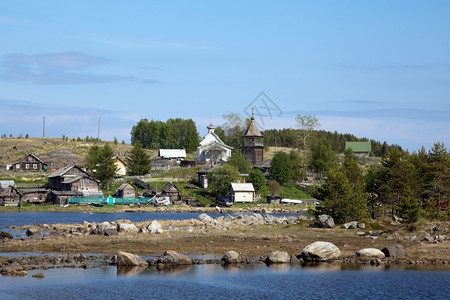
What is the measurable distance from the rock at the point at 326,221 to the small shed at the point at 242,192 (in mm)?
52518

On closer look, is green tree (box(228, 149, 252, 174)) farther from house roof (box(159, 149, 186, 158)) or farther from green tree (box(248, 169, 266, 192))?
house roof (box(159, 149, 186, 158))

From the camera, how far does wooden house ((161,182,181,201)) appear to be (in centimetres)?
11300

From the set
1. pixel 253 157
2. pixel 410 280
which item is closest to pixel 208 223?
pixel 410 280

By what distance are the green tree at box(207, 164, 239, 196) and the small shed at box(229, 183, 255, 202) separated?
195cm

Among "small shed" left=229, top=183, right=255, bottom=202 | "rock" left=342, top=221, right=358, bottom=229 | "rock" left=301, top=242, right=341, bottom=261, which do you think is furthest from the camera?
"small shed" left=229, top=183, right=255, bottom=202

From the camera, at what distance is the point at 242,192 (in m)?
113

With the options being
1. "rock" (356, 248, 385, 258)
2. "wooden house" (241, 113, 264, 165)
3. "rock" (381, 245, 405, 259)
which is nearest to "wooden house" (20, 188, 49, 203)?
"wooden house" (241, 113, 264, 165)

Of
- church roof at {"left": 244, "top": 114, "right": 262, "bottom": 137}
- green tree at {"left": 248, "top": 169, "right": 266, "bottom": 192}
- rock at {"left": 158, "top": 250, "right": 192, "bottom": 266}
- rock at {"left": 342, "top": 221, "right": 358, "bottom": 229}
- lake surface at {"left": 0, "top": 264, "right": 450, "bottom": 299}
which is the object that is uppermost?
Result: church roof at {"left": 244, "top": 114, "right": 262, "bottom": 137}

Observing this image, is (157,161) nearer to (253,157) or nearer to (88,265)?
(253,157)

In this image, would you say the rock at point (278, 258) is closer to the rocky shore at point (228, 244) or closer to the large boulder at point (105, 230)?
the rocky shore at point (228, 244)

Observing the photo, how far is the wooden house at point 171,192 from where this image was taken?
371 ft

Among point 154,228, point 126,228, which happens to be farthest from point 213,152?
point 126,228

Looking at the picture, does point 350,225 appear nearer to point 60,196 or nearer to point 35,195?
point 60,196

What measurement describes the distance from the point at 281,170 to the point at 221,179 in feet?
45.3
